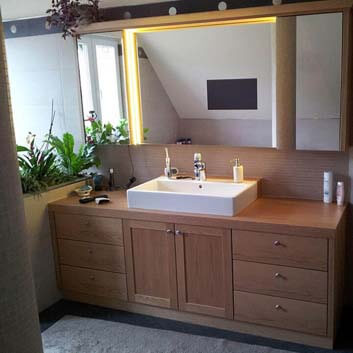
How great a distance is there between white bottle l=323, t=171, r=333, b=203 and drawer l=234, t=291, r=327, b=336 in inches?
24.8

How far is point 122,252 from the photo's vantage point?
9.40 ft

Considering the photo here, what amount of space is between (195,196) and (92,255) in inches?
33.4

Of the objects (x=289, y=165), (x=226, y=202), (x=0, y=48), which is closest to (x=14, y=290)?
(x=0, y=48)

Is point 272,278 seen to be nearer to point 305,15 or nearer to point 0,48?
point 305,15

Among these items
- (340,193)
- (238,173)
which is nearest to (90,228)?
(238,173)

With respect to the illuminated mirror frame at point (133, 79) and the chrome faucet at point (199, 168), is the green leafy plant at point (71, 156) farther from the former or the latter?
the chrome faucet at point (199, 168)

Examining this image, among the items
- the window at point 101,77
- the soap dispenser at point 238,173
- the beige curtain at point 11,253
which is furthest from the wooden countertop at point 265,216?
the beige curtain at point 11,253

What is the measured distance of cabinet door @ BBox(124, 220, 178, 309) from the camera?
2.72 m

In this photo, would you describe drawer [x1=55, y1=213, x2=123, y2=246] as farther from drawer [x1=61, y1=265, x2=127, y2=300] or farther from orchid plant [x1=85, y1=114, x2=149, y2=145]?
orchid plant [x1=85, y1=114, x2=149, y2=145]

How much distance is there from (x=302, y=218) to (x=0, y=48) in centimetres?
189

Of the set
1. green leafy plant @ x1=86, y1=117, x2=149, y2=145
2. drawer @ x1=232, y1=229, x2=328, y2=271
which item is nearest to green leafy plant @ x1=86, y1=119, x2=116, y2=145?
green leafy plant @ x1=86, y1=117, x2=149, y2=145

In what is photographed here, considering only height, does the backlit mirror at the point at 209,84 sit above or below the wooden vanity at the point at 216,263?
above

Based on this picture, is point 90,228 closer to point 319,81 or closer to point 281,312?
point 281,312

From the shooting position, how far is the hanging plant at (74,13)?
308cm
